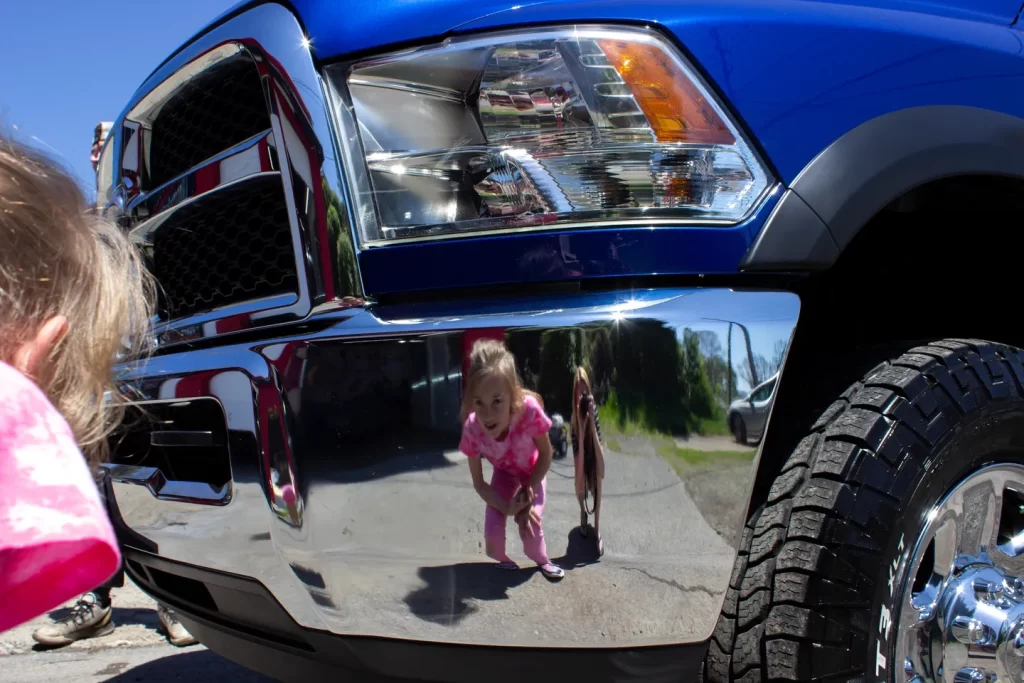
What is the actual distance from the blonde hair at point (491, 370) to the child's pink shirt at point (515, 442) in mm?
11

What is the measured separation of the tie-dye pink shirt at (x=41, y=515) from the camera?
2.27 feet

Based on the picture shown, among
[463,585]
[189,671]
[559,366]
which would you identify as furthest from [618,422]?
[189,671]

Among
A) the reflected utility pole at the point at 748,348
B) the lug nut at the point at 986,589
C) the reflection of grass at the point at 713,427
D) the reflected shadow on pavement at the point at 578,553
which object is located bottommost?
the lug nut at the point at 986,589

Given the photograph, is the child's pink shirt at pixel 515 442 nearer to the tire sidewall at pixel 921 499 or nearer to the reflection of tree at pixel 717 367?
the reflection of tree at pixel 717 367

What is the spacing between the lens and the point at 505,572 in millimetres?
1267

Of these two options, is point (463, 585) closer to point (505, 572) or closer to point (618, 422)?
point (505, 572)

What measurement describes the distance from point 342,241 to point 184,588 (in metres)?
0.88

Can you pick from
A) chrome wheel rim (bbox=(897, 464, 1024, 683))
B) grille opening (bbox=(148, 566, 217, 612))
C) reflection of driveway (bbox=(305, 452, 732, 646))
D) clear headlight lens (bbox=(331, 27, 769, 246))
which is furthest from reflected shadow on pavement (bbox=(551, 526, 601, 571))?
grille opening (bbox=(148, 566, 217, 612))

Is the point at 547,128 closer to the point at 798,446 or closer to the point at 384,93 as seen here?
the point at 384,93

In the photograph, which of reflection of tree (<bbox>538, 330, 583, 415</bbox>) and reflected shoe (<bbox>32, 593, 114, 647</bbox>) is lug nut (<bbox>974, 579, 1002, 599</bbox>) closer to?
reflection of tree (<bbox>538, 330, 583, 415</bbox>)

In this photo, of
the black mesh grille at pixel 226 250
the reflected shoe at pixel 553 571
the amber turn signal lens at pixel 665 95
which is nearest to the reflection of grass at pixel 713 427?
the reflected shoe at pixel 553 571

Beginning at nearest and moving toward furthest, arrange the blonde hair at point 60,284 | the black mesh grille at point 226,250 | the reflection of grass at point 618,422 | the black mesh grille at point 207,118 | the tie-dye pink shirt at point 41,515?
the tie-dye pink shirt at point 41,515
the blonde hair at point 60,284
the reflection of grass at point 618,422
the black mesh grille at point 226,250
the black mesh grille at point 207,118

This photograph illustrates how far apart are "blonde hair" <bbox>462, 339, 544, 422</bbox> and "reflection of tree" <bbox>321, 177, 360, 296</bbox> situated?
226 mm

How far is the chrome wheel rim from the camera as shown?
5.02ft
